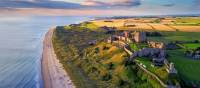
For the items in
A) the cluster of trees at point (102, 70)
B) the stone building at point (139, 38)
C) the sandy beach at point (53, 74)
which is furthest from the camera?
the stone building at point (139, 38)

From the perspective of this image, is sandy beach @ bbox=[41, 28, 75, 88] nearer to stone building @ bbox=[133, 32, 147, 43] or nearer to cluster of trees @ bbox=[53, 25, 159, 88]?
cluster of trees @ bbox=[53, 25, 159, 88]

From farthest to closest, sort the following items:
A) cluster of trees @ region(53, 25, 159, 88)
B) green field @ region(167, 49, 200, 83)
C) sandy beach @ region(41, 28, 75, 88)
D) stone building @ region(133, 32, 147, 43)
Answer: stone building @ region(133, 32, 147, 43) → sandy beach @ region(41, 28, 75, 88) → cluster of trees @ region(53, 25, 159, 88) → green field @ region(167, 49, 200, 83)

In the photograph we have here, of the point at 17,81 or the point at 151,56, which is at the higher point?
the point at 151,56

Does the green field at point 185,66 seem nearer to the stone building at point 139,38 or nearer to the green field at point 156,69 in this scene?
the green field at point 156,69

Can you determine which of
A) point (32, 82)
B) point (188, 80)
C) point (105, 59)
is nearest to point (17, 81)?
point (32, 82)

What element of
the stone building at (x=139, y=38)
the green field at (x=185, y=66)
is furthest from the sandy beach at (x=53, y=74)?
the stone building at (x=139, y=38)

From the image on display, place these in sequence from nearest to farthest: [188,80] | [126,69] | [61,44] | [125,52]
A: [188,80], [126,69], [125,52], [61,44]

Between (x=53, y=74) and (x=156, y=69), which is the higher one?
(x=156, y=69)

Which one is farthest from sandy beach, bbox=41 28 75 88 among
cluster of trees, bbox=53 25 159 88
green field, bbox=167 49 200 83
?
green field, bbox=167 49 200 83

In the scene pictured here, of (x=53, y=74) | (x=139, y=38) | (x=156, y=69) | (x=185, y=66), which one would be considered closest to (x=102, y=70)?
(x=53, y=74)

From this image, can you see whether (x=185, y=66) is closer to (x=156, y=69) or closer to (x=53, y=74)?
(x=156, y=69)

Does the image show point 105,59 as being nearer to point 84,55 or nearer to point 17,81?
point 84,55
